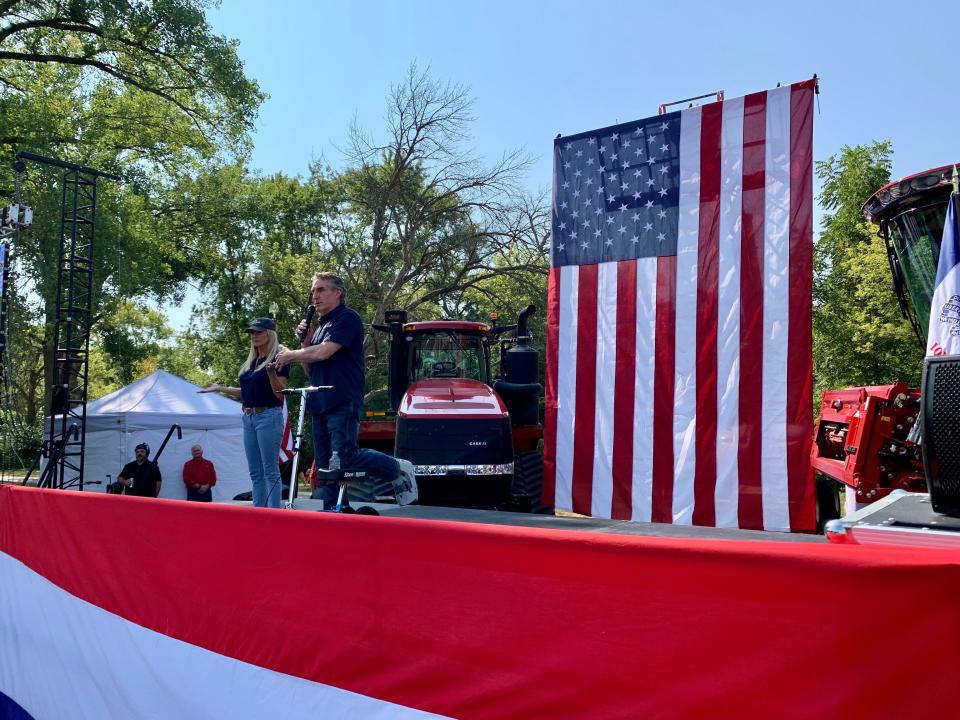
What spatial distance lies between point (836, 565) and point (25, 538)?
4.11 metres

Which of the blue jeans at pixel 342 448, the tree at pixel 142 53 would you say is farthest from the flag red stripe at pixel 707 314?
the tree at pixel 142 53

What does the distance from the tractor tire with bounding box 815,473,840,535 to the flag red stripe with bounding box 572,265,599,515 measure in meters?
2.97

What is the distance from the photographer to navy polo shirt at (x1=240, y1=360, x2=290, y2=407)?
6105mm

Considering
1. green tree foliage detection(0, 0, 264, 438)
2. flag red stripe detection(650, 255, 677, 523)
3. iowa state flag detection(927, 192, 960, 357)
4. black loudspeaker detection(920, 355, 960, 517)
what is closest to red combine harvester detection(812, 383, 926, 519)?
iowa state flag detection(927, 192, 960, 357)

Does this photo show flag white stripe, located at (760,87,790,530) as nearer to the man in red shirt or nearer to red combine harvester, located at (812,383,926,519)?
red combine harvester, located at (812,383,926,519)

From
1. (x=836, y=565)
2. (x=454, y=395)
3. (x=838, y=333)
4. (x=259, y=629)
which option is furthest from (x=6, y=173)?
(x=836, y=565)

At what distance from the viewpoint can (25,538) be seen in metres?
4.24

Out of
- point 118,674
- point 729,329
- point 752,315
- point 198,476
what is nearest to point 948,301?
point 752,315

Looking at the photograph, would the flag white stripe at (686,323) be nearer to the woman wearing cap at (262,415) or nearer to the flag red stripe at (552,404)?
the flag red stripe at (552,404)

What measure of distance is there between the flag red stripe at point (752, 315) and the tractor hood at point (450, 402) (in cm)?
299

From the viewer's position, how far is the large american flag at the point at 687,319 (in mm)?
9453

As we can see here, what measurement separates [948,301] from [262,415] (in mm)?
4801

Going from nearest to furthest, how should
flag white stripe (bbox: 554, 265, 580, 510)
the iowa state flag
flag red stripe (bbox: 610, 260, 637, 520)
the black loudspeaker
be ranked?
the black loudspeaker → the iowa state flag → flag red stripe (bbox: 610, 260, 637, 520) → flag white stripe (bbox: 554, 265, 580, 510)

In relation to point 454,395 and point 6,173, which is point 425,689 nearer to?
point 454,395
